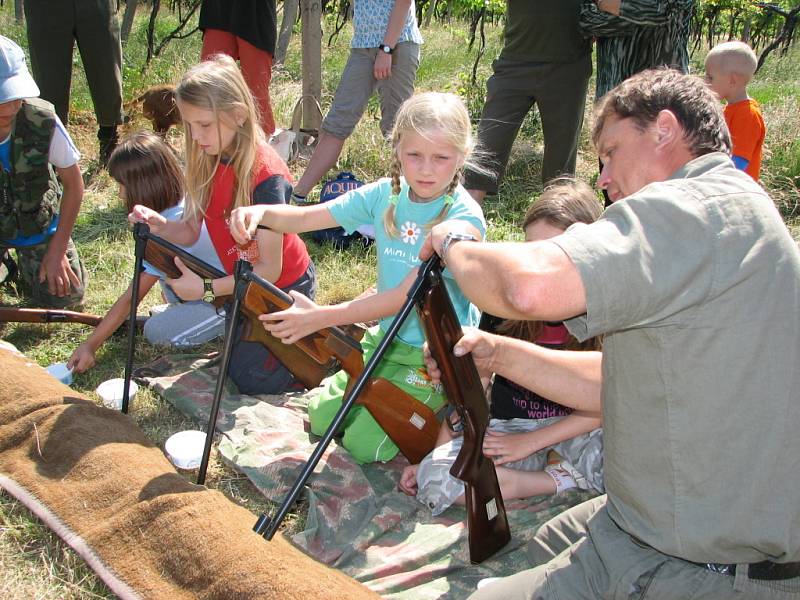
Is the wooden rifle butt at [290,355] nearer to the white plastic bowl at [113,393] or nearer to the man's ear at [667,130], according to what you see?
the white plastic bowl at [113,393]

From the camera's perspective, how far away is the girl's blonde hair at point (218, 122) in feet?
11.3

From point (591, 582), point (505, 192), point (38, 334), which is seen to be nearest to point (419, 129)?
point (591, 582)

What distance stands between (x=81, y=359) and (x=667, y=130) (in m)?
3.10

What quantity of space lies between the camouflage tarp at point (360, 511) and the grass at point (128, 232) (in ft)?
0.35

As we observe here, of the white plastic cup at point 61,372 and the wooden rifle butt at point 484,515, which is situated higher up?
the wooden rifle butt at point 484,515

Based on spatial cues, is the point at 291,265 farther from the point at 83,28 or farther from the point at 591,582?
the point at 83,28

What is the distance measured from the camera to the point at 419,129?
2896 millimetres

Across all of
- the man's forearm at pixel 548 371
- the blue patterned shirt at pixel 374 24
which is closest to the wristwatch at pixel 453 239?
the man's forearm at pixel 548 371

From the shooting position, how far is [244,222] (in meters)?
3.07

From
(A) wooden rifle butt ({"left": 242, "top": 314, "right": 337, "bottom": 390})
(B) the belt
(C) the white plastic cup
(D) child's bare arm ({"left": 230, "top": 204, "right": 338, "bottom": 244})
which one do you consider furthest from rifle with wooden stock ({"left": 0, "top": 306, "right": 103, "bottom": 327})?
(B) the belt

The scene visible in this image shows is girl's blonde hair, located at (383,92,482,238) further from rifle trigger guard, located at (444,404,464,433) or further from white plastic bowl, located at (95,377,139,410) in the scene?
white plastic bowl, located at (95,377,139,410)

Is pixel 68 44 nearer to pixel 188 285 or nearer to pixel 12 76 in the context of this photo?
pixel 12 76

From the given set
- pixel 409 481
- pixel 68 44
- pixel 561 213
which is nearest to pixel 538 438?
pixel 409 481

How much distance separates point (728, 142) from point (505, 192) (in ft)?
17.1
